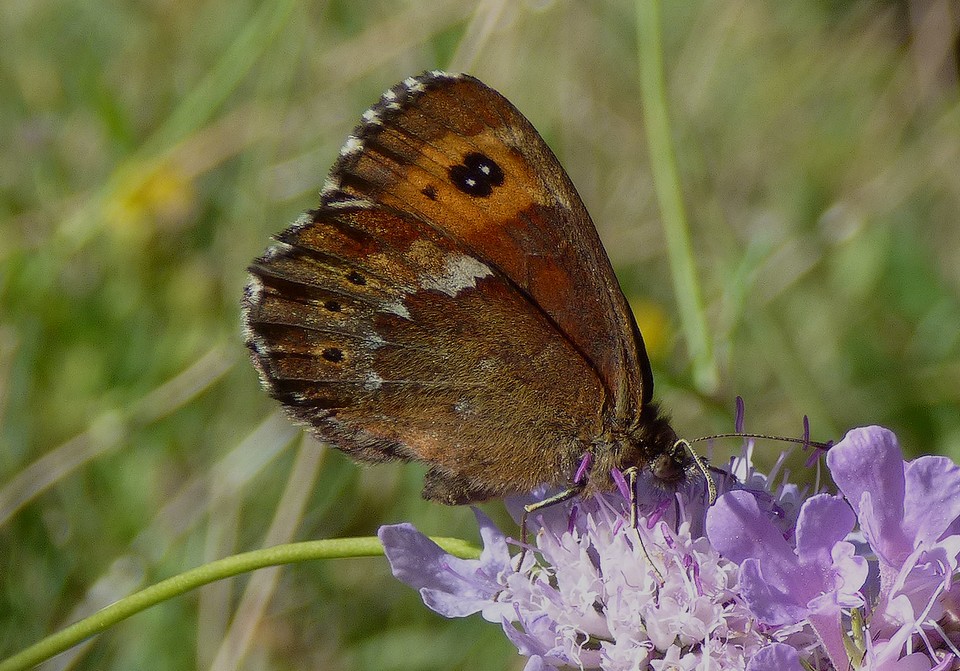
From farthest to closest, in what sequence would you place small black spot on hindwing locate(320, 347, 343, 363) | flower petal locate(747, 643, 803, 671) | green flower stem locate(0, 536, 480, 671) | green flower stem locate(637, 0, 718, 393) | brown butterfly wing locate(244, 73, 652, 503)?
green flower stem locate(637, 0, 718, 393), small black spot on hindwing locate(320, 347, 343, 363), brown butterfly wing locate(244, 73, 652, 503), green flower stem locate(0, 536, 480, 671), flower petal locate(747, 643, 803, 671)

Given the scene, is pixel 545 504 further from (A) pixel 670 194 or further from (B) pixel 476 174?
(A) pixel 670 194

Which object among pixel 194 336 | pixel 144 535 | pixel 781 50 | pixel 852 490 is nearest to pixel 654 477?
pixel 852 490

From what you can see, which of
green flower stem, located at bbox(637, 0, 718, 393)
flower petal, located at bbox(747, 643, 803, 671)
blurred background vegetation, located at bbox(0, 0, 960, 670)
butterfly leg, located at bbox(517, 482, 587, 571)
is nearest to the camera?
flower petal, located at bbox(747, 643, 803, 671)

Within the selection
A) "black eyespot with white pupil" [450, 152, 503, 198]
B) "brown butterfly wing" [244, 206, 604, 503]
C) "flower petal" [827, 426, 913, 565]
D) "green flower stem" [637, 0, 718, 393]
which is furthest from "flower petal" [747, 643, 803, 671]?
"green flower stem" [637, 0, 718, 393]

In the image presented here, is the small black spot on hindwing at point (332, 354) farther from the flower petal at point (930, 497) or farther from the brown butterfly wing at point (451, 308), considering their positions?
the flower petal at point (930, 497)

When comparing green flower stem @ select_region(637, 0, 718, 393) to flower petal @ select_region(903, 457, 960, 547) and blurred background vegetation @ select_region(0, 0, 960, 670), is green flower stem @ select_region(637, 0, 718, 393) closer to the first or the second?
blurred background vegetation @ select_region(0, 0, 960, 670)

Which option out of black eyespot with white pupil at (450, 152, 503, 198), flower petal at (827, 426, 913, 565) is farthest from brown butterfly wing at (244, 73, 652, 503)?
flower petal at (827, 426, 913, 565)

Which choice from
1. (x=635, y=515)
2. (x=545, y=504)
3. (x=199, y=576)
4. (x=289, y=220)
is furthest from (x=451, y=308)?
(x=289, y=220)

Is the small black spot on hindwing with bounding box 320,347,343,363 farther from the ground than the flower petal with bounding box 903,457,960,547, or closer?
farther from the ground

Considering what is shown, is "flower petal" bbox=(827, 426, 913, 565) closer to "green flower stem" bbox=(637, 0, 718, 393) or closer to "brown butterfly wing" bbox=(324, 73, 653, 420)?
"brown butterfly wing" bbox=(324, 73, 653, 420)

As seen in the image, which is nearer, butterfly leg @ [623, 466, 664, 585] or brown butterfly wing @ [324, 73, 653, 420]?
butterfly leg @ [623, 466, 664, 585]
